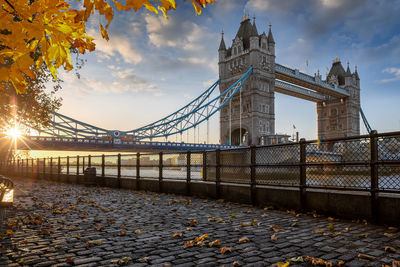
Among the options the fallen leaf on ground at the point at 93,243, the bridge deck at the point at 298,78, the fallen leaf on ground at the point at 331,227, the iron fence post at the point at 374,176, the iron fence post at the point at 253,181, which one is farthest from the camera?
the bridge deck at the point at 298,78

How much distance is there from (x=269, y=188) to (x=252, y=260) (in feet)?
12.5

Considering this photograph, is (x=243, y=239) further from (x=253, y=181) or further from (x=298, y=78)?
(x=298, y=78)

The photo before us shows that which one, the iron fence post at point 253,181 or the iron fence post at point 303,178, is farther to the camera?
the iron fence post at point 253,181

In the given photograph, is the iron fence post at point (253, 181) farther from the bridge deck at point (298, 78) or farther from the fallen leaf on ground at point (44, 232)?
the bridge deck at point (298, 78)

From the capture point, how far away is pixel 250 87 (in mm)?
63781

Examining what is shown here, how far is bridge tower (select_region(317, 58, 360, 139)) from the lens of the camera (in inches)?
3275

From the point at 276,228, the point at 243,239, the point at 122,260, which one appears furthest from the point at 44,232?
the point at 276,228

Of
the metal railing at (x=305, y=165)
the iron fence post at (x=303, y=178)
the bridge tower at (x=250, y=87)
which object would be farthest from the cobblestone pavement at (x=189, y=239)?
the bridge tower at (x=250, y=87)

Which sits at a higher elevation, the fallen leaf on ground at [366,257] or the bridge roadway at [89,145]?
the bridge roadway at [89,145]

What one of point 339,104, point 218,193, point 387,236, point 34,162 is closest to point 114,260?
point 387,236

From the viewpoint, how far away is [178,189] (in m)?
9.86

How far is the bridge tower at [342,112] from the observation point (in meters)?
83.2

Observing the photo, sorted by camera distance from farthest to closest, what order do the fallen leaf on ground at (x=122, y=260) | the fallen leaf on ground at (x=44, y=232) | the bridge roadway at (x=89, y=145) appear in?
the bridge roadway at (x=89, y=145), the fallen leaf on ground at (x=44, y=232), the fallen leaf on ground at (x=122, y=260)

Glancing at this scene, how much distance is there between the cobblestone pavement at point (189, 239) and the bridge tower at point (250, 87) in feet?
180
